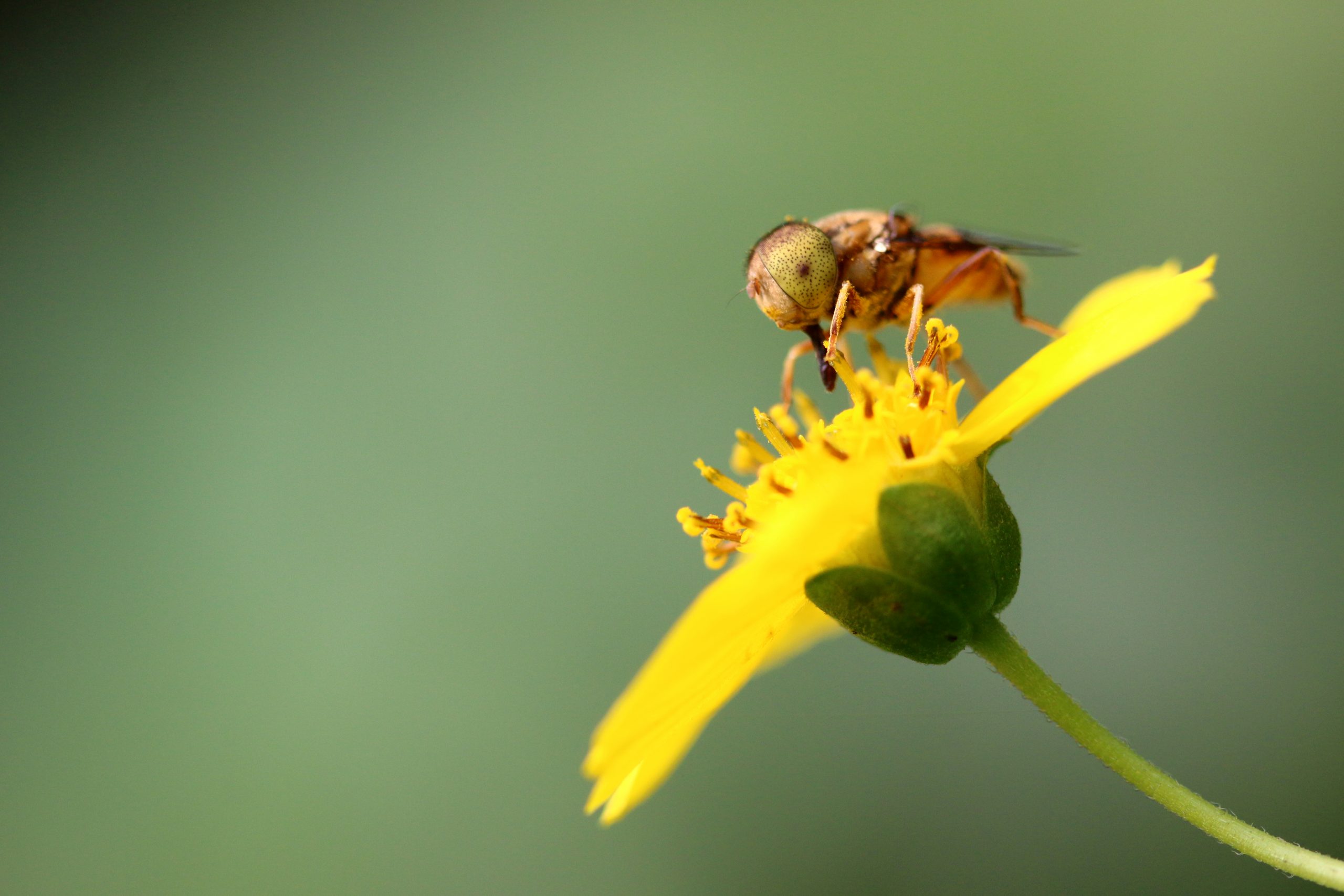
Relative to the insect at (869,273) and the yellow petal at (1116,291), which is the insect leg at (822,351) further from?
the yellow petal at (1116,291)

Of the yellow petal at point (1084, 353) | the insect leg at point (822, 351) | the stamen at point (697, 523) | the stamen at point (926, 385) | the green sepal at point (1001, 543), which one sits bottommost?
the green sepal at point (1001, 543)

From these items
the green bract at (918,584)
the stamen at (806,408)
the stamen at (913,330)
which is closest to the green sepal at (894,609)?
the green bract at (918,584)

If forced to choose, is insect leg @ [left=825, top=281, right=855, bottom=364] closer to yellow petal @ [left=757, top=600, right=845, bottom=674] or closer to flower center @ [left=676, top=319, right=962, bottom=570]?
flower center @ [left=676, top=319, right=962, bottom=570]

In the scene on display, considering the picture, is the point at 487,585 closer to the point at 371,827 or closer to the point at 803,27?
the point at 371,827

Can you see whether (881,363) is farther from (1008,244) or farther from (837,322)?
(1008,244)

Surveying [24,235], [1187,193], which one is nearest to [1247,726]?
[1187,193]

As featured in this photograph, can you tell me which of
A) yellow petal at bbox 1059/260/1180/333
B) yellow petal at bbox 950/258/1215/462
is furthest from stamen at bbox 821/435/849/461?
yellow petal at bbox 1059/260/1180/333
